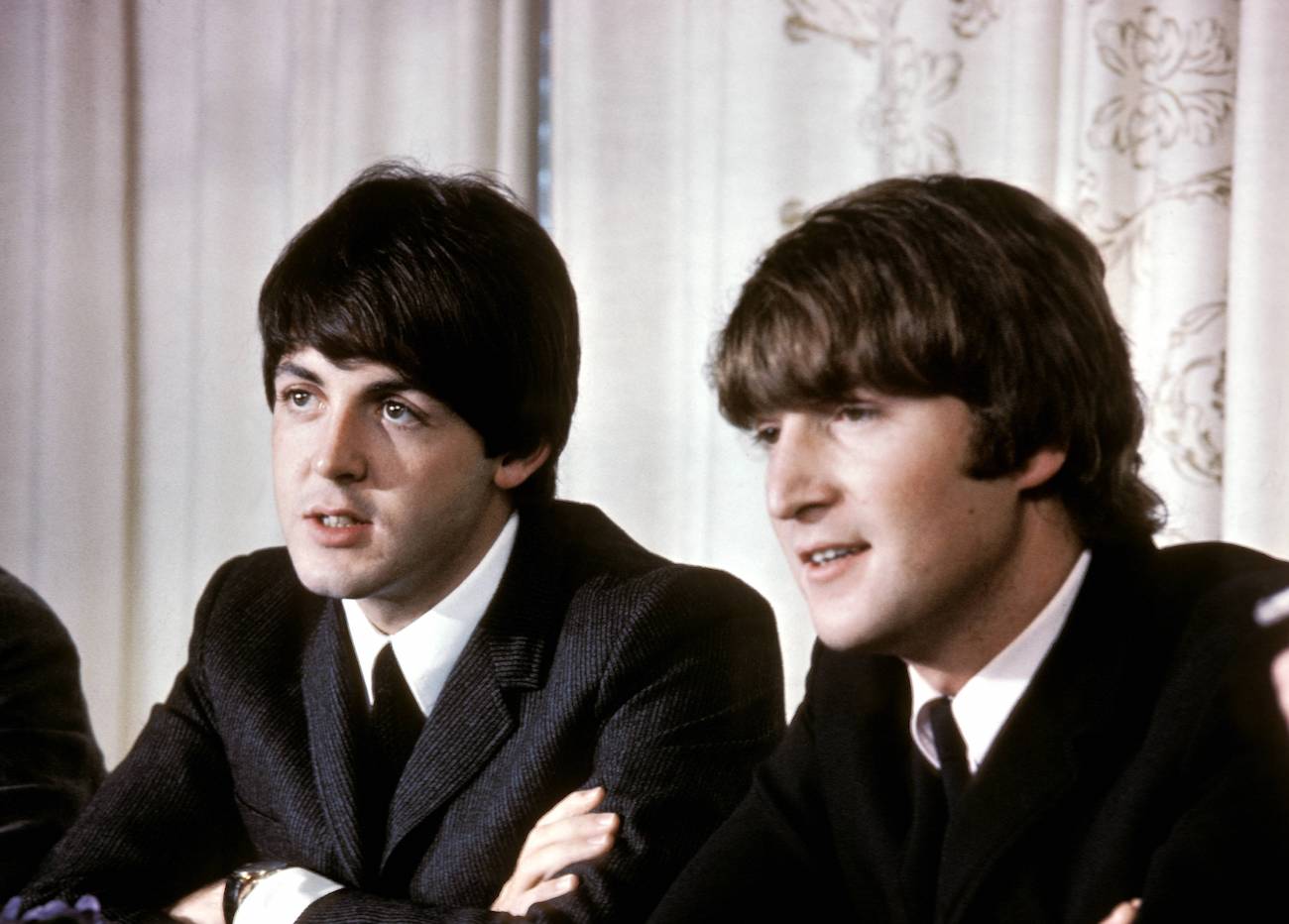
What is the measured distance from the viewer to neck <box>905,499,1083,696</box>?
1269mm

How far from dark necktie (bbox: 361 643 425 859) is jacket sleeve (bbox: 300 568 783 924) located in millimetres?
134

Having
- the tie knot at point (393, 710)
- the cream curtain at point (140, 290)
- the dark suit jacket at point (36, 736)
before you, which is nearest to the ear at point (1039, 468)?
the tie knot at point (393, 710)

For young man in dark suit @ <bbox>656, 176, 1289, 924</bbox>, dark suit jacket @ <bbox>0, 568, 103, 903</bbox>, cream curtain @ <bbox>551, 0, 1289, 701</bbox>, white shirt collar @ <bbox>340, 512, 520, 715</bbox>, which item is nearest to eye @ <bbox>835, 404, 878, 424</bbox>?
young man in dark suit @ <bbox>656, 176, 1289, 924</bbox>

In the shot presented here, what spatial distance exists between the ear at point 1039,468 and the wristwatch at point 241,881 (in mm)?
987

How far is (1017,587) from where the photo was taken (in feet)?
4.18

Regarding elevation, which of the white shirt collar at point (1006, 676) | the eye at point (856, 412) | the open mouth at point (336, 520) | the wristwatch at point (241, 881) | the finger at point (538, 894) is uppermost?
the eye at point (856, 412)

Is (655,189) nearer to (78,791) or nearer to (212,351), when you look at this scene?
(212,351)

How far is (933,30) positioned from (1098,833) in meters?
1.32

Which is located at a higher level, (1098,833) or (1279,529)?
(1279,529)

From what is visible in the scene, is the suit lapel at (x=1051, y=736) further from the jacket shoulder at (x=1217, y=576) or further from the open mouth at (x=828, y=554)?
the open mouth at (x=828, y=554)

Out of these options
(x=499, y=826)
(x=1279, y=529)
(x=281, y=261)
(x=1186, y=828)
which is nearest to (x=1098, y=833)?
(x=1186, y=828)

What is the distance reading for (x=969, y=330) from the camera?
123cm

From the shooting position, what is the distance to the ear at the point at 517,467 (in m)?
1.75

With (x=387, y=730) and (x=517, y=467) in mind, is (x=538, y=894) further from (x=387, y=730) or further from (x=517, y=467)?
(x=517, y=467)
